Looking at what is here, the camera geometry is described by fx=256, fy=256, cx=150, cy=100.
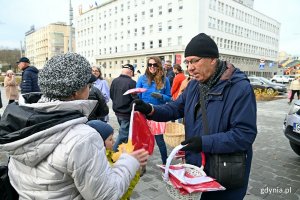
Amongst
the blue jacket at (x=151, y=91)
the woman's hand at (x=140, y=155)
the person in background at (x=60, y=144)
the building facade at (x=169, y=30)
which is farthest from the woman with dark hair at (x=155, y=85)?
the building facade at (x=169, y=30)

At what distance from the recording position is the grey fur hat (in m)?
1.42

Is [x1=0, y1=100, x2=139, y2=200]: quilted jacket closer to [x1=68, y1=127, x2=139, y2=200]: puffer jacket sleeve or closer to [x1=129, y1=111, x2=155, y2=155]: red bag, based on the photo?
[x1=68, y1=127, x2=139, y2=200]: puffer jacket sleeve

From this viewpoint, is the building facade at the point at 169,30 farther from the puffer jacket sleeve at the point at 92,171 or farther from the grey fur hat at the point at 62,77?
the puffer jacket sleeve at the point at 92,171

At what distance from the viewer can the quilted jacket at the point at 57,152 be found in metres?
1.28

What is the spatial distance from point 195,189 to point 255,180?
3.10 meters

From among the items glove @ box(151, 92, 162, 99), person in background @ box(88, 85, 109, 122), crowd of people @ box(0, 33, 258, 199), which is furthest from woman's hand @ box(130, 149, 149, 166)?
glove @ box(151, 92, 162, 99)

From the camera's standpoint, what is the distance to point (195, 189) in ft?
5.89

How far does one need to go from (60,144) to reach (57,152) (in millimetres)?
42

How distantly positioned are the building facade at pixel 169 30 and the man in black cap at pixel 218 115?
121ft

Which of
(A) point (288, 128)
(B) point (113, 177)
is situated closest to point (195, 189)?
(B) point (113, 177)

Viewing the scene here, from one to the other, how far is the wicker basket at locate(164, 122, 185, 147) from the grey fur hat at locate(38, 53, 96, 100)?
267 centimetres

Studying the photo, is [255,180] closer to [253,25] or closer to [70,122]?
[70,122]

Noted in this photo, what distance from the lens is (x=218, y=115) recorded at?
6.62 feet

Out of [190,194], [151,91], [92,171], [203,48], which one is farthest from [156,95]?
[92,171]
